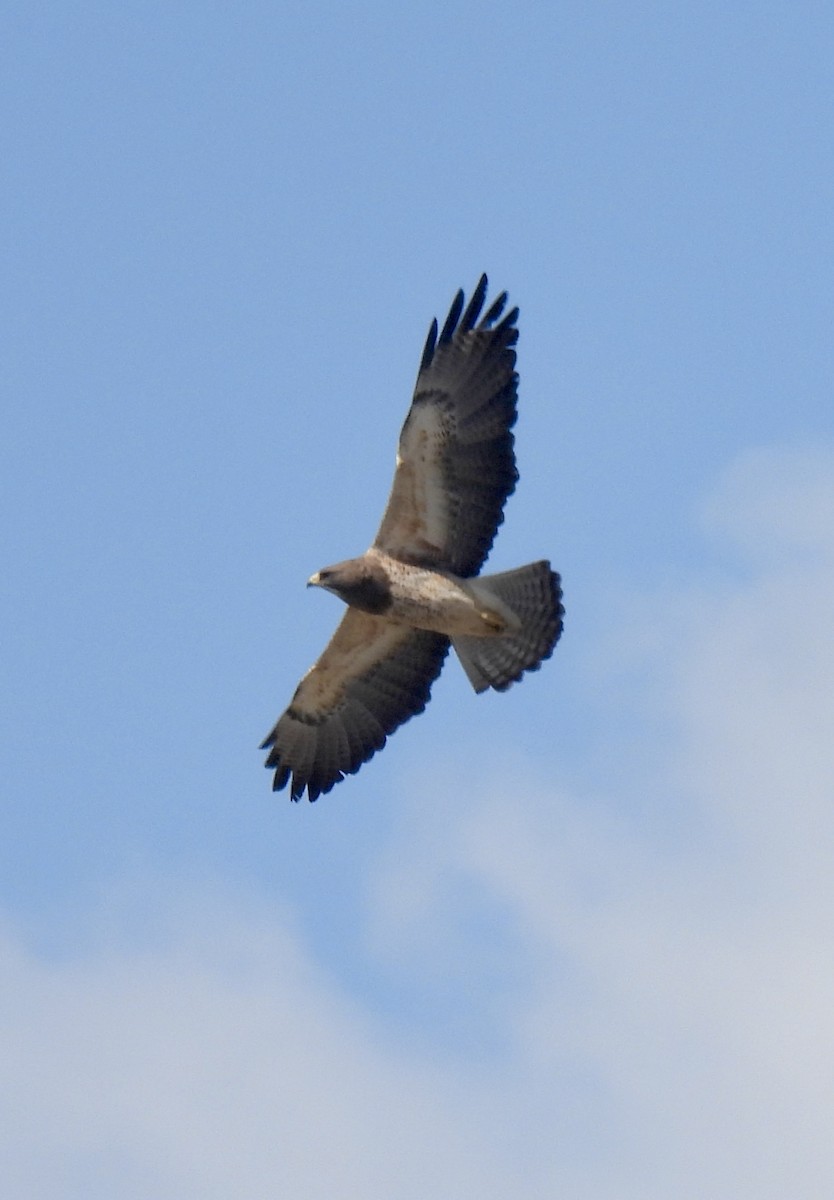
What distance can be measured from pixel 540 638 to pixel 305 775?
2535mm

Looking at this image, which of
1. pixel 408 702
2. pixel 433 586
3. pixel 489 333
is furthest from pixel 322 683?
pixel 489 333

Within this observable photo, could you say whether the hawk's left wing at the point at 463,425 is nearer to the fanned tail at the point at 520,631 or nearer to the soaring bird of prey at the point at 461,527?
the soaring bird of prey at the point at 461,527

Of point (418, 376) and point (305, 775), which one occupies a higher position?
point (418, 376)

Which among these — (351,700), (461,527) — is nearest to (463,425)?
(461,527)

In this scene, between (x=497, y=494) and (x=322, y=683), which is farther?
(x=322, y=683)

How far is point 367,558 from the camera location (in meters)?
16.2

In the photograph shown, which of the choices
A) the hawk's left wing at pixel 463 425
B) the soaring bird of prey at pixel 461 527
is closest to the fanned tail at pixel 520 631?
the soaring bird of prey at pixel 461 527

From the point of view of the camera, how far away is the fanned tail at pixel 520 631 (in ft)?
53.2

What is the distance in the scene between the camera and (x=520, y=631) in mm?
16312

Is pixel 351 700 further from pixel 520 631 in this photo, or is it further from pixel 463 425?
pixel 463 425

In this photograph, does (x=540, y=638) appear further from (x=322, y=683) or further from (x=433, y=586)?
(x=322, y=683)

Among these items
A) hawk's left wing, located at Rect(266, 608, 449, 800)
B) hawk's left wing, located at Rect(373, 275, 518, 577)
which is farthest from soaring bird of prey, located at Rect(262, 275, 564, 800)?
hawk's left wing, located at Rect(266, 608, 449, 800)

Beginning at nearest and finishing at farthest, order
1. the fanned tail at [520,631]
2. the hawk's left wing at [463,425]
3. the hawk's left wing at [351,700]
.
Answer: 1. the hawk's left wing at [463,425]
2. the fanned tail at [520,631]
3. the hawk's left wing at [351,700]

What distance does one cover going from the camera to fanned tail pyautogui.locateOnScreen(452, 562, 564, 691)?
16203mm
